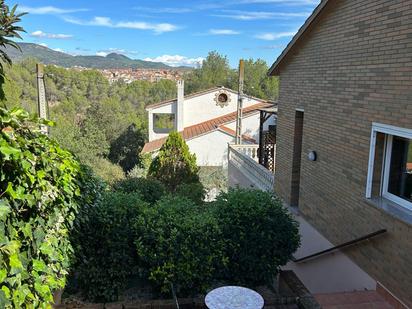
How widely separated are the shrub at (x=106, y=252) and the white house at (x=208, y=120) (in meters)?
19.0

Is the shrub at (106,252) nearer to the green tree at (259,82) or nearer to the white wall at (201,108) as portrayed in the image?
the white wall at (201,108)

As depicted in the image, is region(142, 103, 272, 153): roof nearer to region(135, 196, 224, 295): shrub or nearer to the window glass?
the window glass

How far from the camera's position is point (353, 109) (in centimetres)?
579

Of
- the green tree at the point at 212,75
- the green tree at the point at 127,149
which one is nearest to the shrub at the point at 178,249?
the green tree at the point at 127,149

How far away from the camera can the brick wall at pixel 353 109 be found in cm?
464

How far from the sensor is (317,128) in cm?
708

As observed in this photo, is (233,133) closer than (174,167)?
No

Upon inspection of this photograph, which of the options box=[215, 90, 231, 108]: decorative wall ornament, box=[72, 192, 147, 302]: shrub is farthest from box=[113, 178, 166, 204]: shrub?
box=[215, 90, 231, 108]: decorative wall ornament

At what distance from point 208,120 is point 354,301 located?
24.7 meters

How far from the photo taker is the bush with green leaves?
2500mm

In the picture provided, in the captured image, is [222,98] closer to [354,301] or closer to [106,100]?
[106,100]

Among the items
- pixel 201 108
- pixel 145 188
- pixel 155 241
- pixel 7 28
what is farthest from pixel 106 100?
pixel 7 28

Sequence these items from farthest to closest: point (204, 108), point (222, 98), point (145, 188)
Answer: point (204, 108), point (222, 98), point (145, 188)

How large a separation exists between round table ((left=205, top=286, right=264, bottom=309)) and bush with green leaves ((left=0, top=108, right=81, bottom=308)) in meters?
1.65
